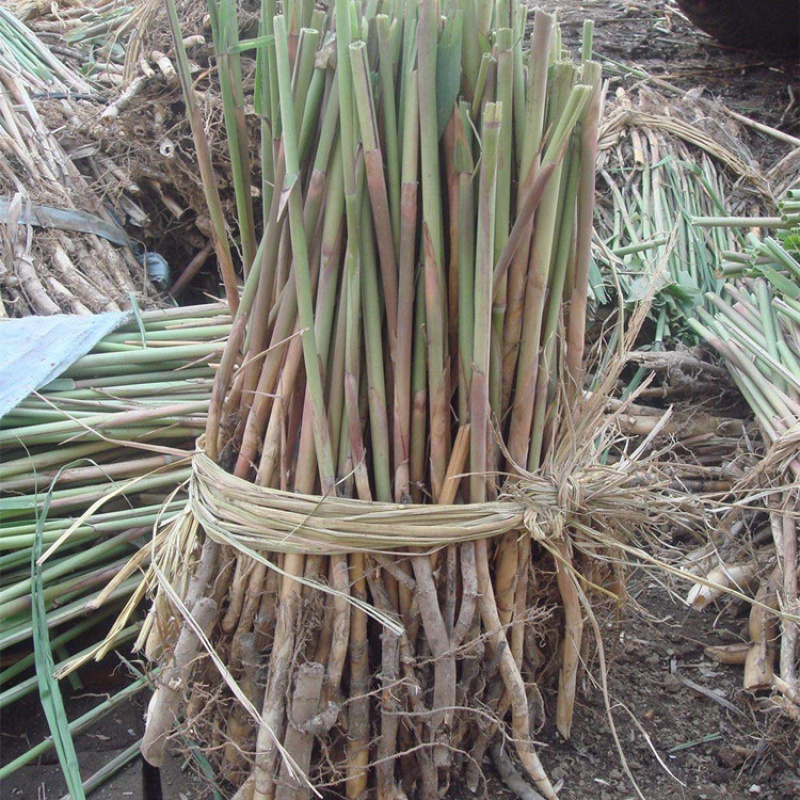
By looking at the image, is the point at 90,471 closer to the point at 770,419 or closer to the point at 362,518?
the point at 362,518

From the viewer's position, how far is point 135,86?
3016 millimetres

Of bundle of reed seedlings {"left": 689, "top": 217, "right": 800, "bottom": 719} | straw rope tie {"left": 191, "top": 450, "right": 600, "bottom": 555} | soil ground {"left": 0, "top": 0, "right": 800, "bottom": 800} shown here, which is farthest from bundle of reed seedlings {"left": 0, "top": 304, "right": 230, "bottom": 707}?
bundle of reed seedlings {"left": 689, "top": 217, "right": 800, "bottom": 719}

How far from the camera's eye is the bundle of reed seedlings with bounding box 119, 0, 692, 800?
107cm

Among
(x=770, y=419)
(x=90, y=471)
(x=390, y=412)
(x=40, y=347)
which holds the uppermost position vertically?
(x=390, y=412)

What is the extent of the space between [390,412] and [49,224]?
178 cm

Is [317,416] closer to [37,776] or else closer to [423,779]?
[423,779]

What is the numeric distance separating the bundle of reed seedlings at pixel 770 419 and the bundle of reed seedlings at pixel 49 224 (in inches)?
64.9

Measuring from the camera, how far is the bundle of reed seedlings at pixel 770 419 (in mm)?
1560

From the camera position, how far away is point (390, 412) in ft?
3.79

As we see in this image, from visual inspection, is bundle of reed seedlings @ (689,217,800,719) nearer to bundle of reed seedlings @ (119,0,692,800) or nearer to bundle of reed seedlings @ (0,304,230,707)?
bundle of reed seedlings @ (119,0,692,800)

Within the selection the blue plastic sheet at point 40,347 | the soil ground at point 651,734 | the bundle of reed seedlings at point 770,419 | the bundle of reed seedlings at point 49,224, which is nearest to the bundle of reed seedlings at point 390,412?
the soil ground at point 651,734

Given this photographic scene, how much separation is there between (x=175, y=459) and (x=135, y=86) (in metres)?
1.81

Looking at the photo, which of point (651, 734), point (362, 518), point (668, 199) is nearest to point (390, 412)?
point (362, 518)

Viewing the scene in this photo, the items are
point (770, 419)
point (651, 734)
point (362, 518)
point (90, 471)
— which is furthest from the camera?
point (770, 419)
